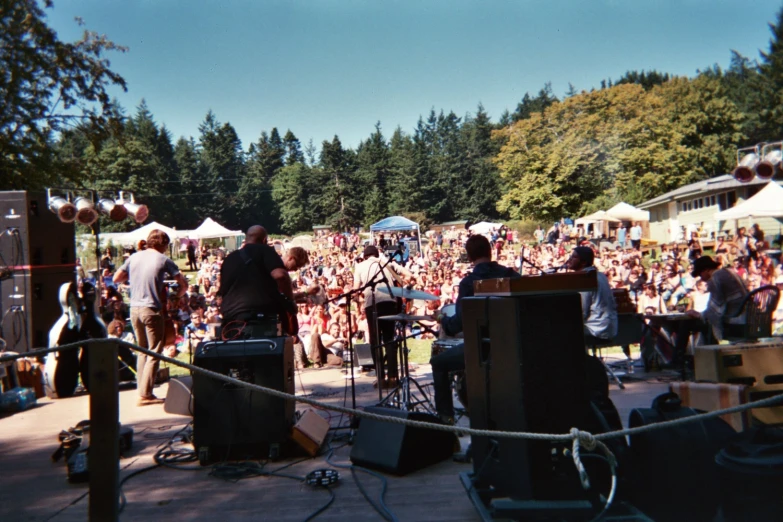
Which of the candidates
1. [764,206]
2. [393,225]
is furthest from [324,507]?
[393,225]

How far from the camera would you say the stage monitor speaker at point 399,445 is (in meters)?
3.90

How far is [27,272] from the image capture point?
8.41 metres

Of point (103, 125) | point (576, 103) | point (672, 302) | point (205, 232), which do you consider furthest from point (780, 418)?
point (576, 103)

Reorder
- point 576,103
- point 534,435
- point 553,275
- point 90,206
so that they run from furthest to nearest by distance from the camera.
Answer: point 576,103 < point 90,206 < point 553,275 < point 534,435

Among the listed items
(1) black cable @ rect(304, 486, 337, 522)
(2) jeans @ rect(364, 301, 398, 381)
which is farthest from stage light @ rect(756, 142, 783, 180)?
(1) black cable @ rect(304, 486, 337, 522)

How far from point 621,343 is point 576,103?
4872 centimetres

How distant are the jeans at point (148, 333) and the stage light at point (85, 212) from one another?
11.4 ft

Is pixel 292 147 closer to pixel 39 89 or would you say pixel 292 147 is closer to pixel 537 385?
pixel 39 89

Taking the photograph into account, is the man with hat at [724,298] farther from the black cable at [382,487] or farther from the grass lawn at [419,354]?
the black cable at [382,487]

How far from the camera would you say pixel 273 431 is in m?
4.32

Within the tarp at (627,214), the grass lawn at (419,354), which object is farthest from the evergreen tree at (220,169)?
the grass lawn at (419,354)

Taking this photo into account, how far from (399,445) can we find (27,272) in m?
6.58

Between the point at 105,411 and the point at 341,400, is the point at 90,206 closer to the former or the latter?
the point at 341,400

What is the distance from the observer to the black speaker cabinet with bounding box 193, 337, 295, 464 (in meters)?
4.26
